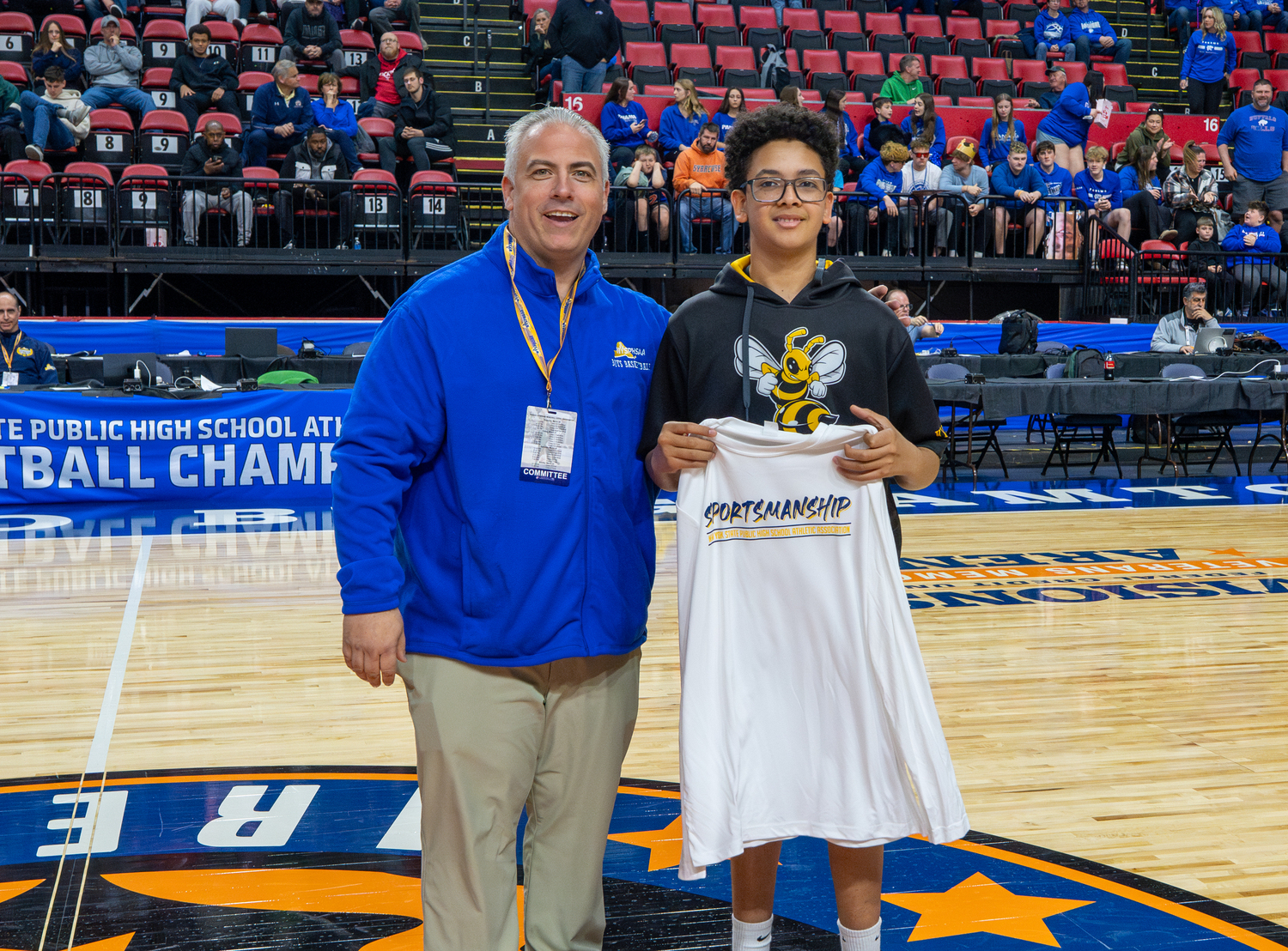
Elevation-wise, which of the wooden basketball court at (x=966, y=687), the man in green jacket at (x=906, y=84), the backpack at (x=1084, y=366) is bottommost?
the wooden basketball court at (x=966, y=687)

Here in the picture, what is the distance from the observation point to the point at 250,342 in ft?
35.3

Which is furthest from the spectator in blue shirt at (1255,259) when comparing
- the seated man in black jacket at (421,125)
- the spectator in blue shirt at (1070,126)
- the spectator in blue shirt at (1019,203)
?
the seated man in black jacket at (421,125)

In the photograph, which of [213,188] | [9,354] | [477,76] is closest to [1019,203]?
[477,76]

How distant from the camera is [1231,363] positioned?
11141 millimetres

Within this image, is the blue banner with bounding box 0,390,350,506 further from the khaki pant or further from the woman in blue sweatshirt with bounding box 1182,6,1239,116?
the woman in blue sweatshirt with bounding box 1182,6,1239,116

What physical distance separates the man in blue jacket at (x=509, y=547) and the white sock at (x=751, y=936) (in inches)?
10.7

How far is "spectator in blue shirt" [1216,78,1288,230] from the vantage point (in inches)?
582

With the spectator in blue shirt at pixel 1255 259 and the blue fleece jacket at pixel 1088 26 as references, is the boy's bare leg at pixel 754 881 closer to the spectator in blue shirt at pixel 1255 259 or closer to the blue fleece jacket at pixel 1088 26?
the spectator in blue shirt at pixel 1255 259

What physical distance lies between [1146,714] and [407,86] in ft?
35.7

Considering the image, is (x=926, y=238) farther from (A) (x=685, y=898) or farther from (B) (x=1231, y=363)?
(A) (x=685, y=898)

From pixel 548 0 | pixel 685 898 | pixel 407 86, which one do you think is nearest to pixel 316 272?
pixel 407 86

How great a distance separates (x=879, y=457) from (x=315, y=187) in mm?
10775

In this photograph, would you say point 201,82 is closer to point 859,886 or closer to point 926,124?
point 926,124

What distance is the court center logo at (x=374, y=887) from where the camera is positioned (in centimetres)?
259
